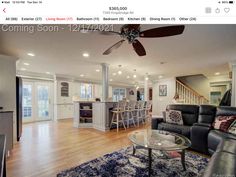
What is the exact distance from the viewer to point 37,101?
6664mm

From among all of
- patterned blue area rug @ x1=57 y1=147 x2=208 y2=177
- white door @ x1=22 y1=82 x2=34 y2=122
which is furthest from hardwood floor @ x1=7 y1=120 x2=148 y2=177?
white door @ x1=22 y1=82 x2=34 y2=122

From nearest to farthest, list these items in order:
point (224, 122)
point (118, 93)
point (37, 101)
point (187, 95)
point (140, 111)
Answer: point (224, 122) < point (140, 111) < point (37, 101) < point (187, 95) < point (118, 93)

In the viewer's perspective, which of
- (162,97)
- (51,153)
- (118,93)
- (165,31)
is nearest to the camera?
(165,31)

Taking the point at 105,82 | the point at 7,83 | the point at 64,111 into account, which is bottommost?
the point at 64,111

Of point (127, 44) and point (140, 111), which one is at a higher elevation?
point (127, 44)

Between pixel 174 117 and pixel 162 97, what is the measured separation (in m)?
4.63

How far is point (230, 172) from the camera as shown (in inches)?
34.7

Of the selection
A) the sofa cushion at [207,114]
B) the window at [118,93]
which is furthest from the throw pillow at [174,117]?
the window at [118,93]

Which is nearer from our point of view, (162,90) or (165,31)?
(165,31)

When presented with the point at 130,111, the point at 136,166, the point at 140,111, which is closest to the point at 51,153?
the point at 136,166

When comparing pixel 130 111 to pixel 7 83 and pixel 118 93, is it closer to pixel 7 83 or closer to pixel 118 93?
pixel 7 83

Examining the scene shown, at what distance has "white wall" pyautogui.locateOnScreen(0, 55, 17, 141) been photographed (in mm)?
3357

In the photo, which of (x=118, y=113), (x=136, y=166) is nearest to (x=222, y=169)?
(x=136, y=166)
